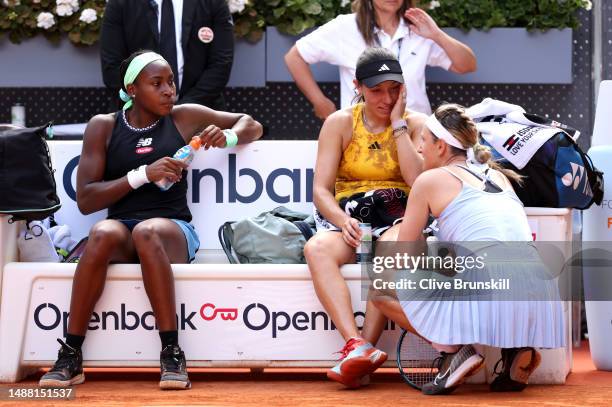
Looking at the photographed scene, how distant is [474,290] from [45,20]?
12.0 ft

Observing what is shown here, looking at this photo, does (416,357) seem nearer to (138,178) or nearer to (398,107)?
(398,107)

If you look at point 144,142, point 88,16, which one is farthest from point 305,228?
point 88,16

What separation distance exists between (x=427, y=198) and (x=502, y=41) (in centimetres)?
274

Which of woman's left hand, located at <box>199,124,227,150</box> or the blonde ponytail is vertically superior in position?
woman's left hand, located at <box>199,124,227,150</box>

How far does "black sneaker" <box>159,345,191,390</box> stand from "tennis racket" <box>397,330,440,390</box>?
0.91 meters

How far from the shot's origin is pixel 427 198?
509 centimetres

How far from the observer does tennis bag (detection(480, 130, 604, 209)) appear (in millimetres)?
5625

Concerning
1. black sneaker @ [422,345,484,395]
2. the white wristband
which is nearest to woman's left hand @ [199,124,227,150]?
the white wristband

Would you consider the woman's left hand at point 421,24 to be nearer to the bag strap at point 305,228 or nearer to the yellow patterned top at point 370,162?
the yellow patterned top at point 370,162

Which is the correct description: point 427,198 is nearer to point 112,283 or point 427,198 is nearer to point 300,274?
point 300,274

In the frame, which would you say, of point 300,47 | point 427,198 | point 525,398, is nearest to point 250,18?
point 300,47

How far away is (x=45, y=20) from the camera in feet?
24.7

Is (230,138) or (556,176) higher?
(230,138)

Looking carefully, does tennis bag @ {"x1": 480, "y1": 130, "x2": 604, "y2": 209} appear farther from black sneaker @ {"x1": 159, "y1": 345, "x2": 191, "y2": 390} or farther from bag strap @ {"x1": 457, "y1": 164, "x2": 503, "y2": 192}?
black sneaker @ {"x1": 159, "y1": 345, "x2": 191, "y2": 390}
